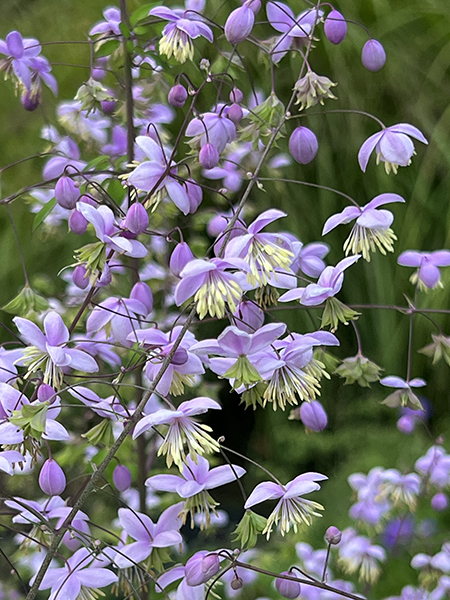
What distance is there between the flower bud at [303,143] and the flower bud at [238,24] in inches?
4.0

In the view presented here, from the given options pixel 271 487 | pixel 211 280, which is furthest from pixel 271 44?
pixel 271 487

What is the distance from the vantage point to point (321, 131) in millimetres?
1793

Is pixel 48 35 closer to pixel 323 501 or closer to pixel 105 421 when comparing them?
pixel 323 501

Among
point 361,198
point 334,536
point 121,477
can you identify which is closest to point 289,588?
point 334,536

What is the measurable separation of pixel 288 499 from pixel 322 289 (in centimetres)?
16

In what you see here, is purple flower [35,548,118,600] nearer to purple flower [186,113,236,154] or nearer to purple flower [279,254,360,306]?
purple flower [279,254,360,306]

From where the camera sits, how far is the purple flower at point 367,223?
52 cm

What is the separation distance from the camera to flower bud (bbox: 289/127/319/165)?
587 millimetres

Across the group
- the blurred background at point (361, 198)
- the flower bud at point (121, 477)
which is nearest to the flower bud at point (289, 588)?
the flower bud at point (121, 477)

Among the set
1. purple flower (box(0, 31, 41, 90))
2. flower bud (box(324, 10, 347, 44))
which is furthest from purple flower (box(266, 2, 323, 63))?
purple flower (box(0, 31, 41, 90))

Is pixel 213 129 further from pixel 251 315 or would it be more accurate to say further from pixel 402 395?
pixel 402 395

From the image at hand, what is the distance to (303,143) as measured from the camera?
1.93 ft

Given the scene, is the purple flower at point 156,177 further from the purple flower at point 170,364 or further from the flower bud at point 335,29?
the flower bud at point 335,29

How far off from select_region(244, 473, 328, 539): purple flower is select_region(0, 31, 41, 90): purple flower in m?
0.43
